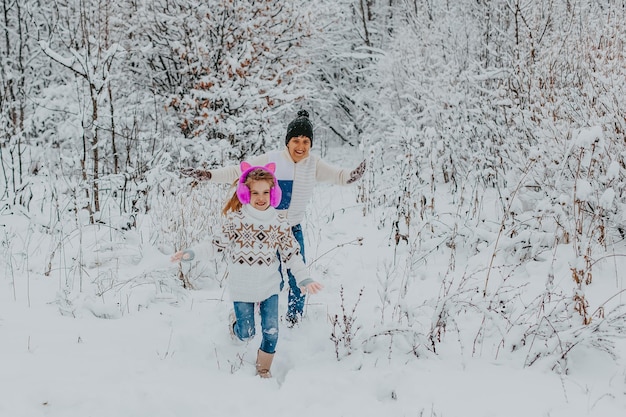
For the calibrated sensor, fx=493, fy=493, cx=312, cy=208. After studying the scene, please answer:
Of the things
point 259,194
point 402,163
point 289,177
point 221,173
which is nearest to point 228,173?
point 221,173

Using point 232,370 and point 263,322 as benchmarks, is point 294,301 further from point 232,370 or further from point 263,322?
point 232,370

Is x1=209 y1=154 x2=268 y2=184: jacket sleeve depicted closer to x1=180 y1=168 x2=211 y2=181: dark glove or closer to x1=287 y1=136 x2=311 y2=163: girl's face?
x1=180 y1=168 x2=211 y2=181: dark glove

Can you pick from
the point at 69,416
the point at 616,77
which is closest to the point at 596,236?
the point at 616,77

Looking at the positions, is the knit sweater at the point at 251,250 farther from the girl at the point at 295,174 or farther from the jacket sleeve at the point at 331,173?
the jacket sleeve at the point at 331,173

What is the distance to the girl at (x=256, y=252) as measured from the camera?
2918 millimetres

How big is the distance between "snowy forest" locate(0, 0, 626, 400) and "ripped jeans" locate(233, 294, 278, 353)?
0.45 metres

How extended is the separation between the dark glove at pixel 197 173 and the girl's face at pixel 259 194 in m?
0.46

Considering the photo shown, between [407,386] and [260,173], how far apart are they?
144cm

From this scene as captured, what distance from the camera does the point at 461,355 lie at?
2.90 meters

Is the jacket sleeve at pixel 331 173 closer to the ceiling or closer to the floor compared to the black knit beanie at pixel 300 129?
closer to the floor

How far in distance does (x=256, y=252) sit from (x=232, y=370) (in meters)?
0.69

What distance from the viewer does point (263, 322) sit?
2.95 m

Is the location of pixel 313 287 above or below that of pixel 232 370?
above

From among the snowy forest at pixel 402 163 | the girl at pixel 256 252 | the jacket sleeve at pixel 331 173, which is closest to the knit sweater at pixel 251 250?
the girl at pixel 256 252
